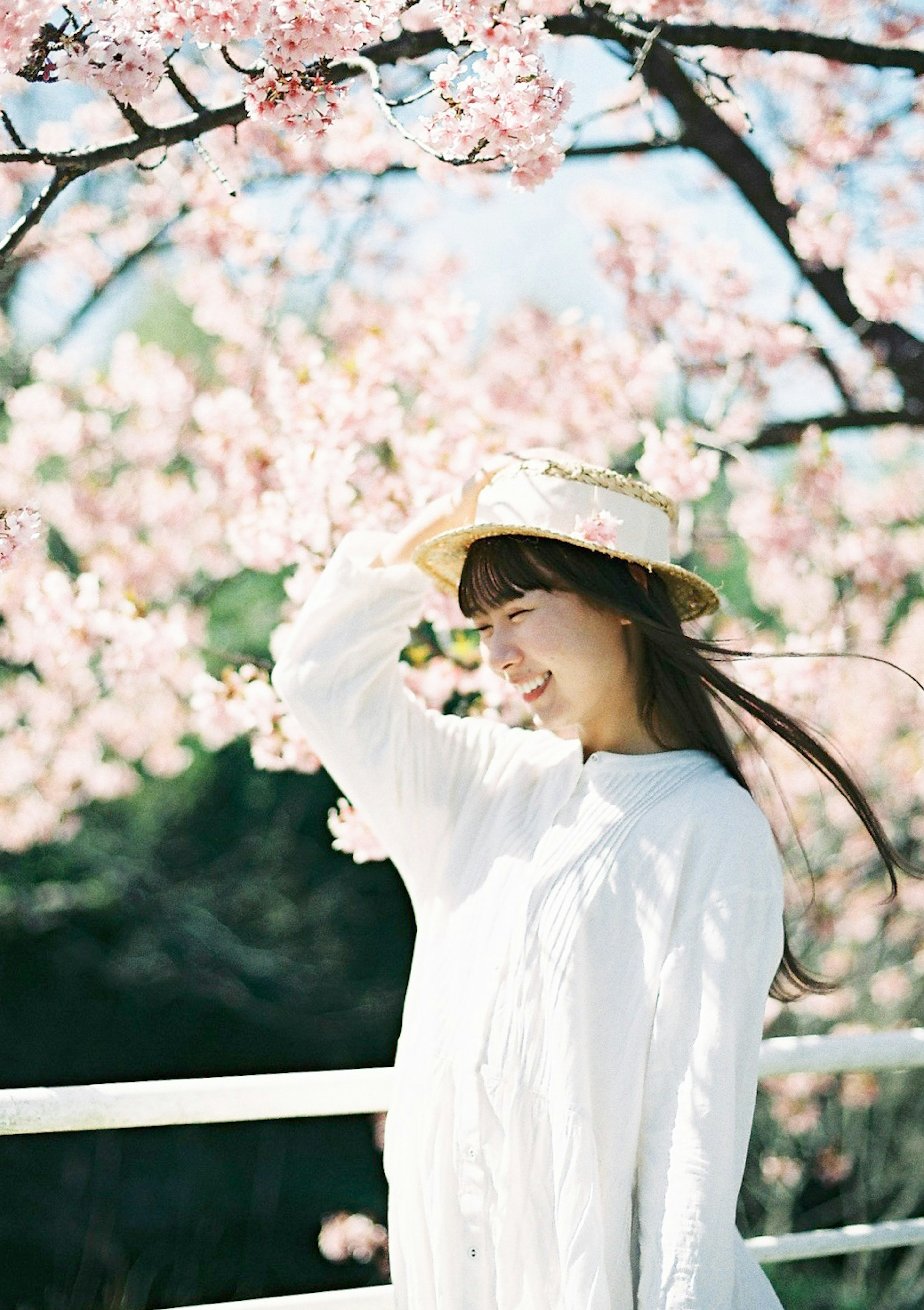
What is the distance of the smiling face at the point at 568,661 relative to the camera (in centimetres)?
145

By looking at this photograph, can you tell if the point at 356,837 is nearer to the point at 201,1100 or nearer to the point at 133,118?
the point at 201,1100

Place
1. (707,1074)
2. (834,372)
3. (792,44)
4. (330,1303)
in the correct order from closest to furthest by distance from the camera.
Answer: (707,1074) → (330,1303) → (792,44) → (834,372)

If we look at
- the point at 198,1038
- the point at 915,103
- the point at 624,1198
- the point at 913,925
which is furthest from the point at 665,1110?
the point at 198,1038

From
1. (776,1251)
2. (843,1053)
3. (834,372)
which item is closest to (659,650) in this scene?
(843,1053)

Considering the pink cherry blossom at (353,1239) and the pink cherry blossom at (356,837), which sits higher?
the pink cherry blossom at (356,837)

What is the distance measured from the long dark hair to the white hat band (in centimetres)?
4

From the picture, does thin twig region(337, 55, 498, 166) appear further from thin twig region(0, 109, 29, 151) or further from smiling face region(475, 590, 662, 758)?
smiling face region(475, 590, 662, 758)

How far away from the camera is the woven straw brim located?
145 cm

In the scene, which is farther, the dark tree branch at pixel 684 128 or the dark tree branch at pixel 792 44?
the dark tree branch at pixel 792 44

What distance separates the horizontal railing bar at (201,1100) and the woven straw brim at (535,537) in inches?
23.5

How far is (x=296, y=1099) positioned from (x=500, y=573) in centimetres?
69

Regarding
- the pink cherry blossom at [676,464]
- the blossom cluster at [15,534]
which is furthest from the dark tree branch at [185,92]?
the pink cherry blossom at [676,464]

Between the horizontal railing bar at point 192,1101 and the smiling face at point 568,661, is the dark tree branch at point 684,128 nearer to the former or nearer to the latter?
the smiling face at point 568,661

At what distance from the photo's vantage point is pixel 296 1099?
1.50 m
